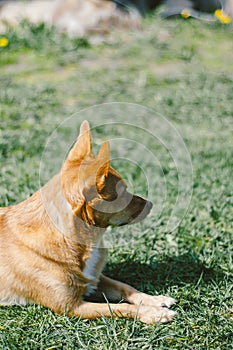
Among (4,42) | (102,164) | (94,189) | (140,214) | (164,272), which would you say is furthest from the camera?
(4,42)

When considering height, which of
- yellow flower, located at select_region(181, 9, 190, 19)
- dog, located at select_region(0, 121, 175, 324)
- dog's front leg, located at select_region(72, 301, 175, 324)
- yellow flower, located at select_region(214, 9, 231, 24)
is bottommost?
dog's front leg, located at select_region(72, 301, 175, 324)

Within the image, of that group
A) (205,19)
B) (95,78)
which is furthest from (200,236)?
(205,19)

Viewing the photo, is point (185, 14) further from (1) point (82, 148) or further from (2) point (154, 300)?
(2) point (154, 300)

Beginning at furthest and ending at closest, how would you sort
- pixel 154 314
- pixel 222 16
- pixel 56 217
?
pixel 222 16
pixel 154 314
pixel 56 217

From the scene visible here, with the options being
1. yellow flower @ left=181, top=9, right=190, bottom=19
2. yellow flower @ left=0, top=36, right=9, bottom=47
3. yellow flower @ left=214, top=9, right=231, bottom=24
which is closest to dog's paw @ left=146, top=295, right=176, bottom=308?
yellow flower @ left=0, top=36, right=9, bottom=47

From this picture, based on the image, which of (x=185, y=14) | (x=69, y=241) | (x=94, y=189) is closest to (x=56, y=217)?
(x=69, y=241)

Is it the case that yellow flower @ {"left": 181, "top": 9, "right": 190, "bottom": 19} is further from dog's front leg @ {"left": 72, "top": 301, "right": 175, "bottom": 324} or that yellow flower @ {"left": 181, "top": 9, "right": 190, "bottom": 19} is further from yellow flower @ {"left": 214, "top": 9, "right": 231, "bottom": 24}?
dog's front leg @ {"left": 72, "top": 301, "right": 175, "bottom": 324}

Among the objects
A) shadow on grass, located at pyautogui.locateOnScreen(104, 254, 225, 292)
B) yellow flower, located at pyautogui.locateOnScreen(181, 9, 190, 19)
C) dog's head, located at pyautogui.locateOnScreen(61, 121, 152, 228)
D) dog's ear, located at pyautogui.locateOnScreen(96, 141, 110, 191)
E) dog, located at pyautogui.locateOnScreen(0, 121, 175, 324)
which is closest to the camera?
dog's ear, located at pyautogui.locateOnScreen(96, 141, 110, 191)

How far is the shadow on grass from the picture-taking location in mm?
4258

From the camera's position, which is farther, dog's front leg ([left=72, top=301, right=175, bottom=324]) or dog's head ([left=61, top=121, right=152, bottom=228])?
dog's front leg ([left=72, top=301, right=175, bottom=324])

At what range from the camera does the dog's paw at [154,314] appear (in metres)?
3.74

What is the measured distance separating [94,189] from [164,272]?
3.92 feet

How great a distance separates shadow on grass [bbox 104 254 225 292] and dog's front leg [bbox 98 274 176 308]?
0.19m

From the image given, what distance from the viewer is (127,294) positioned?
4.02 m
